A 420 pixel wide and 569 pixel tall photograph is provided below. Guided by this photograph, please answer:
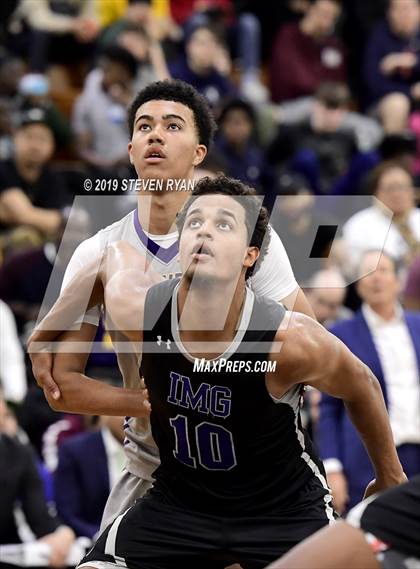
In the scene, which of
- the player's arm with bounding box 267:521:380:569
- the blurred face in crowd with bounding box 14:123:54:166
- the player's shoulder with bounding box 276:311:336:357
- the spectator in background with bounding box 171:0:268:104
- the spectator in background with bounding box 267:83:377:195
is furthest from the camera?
the spectator in background with bounding box 171:0:268:104

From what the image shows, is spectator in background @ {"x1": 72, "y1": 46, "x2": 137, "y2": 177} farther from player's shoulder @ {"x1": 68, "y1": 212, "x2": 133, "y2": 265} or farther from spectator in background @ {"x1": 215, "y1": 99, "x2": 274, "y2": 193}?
player's shoulder @ {"x1": 68, "y1": 212, "x2": 133, "y2": 265}

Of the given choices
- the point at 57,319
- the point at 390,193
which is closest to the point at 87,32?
the point at 390,193

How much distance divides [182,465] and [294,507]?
0.40 metres

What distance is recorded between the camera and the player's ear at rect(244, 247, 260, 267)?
4.55 m

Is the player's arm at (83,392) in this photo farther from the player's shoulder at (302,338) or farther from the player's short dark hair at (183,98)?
the player's short dark hair at (183,98)

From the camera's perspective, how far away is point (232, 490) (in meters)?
4.49

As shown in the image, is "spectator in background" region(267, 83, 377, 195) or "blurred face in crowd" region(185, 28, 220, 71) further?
"blurred face in crowd" region(185, 28, 220, 71)

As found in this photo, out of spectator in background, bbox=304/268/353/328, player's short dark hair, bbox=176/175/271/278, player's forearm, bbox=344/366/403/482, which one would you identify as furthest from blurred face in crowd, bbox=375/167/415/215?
player's forearm, bbox=344/366/403/482

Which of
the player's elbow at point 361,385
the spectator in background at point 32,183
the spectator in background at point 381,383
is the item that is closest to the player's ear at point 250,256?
the player's elbow at point 361,385

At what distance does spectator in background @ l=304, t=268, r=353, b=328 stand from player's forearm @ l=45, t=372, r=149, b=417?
11.4 feet

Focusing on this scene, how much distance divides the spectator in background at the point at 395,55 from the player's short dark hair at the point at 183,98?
7445 mm

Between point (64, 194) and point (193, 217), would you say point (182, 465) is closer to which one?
point (193, 217)

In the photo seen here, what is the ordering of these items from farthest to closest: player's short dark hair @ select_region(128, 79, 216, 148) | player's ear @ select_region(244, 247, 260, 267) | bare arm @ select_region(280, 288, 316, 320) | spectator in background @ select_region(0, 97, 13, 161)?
1. spectator in background @ select_region(0, 97, 13, 161)
2. player's short dark hair @ select_region(128, 79, 216, 148)
3. bare arm @ select_region(280, 288, 316, 320)
4. player's ear @ select_region(244, 247, 260, 267)

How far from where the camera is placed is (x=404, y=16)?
13.0 m
